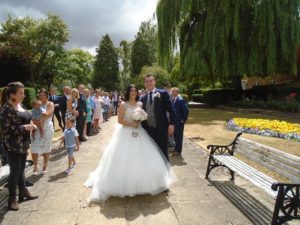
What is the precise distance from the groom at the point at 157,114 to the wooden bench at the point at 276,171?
117cm

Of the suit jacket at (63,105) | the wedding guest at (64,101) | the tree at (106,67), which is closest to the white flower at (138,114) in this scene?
the wedding guest at (64,101)

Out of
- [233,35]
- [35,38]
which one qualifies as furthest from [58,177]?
[35,38]

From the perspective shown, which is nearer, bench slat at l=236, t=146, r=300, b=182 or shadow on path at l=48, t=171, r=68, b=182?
bench slat at l=236, t=146, r=300, b=182

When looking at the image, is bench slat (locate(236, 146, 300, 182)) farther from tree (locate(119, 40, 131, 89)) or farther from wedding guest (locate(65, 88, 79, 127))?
tree (locate(119, 40, 131, 89))

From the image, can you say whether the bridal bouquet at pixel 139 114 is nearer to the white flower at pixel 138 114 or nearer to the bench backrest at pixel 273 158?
the white flower at pixel 138 114

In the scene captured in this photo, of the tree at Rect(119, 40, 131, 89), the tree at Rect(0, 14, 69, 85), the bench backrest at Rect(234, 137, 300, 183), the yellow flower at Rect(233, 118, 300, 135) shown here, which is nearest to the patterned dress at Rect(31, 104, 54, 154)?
the bench backrest at Rect(234, 137, 300, 183)

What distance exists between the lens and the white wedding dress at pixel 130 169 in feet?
18.5

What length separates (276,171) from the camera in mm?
5207

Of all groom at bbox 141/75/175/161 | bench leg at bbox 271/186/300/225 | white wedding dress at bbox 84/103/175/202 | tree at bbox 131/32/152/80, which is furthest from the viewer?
tree at bbox 131/32/152/80

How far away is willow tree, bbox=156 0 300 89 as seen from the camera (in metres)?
21.9

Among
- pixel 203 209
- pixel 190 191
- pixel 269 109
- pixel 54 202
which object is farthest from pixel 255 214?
pixel 269 109

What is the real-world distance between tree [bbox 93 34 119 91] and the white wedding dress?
6313 cm

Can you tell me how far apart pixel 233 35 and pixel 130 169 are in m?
19.2

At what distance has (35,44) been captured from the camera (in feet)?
117
